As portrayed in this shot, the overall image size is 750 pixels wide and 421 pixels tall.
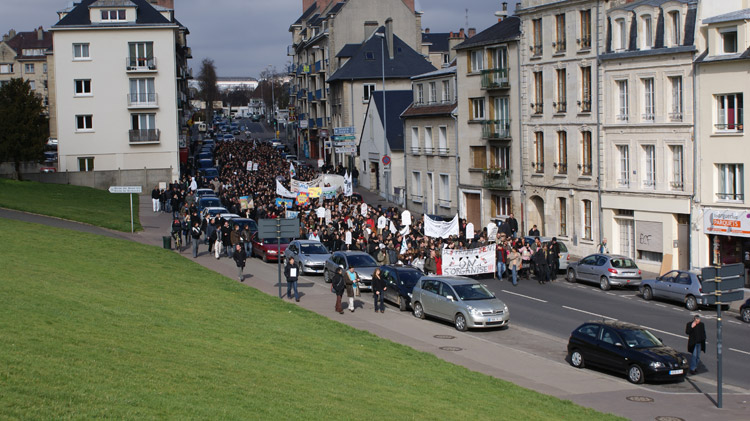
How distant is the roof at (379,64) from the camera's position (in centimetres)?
7950

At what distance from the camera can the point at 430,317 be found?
28.0 metres

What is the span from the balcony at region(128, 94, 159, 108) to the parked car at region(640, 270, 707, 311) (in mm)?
46056

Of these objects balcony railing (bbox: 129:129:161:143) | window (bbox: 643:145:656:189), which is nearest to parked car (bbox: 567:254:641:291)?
window (bbox: 643:145:656:189)

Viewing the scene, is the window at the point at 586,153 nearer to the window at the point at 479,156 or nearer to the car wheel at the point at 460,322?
the window at the point at 479,156

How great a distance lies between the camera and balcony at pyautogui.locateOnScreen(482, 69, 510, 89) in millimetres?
47625

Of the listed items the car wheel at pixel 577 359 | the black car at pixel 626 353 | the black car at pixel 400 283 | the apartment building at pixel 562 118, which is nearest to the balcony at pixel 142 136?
the apartment building at pixel 562 118

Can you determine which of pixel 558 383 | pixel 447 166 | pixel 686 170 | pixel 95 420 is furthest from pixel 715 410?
pixel 447 166

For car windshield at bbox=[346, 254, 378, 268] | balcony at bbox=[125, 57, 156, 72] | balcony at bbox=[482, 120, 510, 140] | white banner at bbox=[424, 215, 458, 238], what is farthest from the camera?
balcony at bbox=[125, 57, 156, 72]

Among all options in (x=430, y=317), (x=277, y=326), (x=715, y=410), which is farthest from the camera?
(x=430, y=317)

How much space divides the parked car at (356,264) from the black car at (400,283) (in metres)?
1.62

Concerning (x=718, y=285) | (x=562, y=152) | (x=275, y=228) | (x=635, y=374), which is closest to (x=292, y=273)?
(x=275, y=228)

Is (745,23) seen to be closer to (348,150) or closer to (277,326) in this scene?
(277,326)

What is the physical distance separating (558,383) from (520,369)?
1345 mm

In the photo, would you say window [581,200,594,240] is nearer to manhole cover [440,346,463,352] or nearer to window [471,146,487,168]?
window [471,146,487,168]
